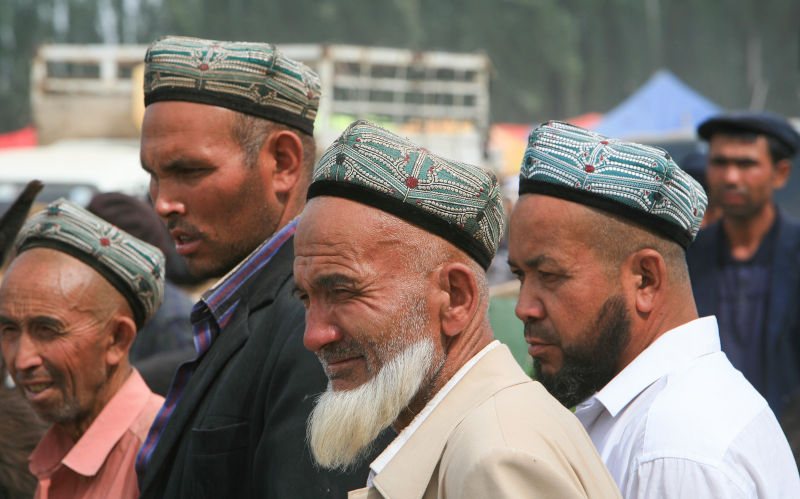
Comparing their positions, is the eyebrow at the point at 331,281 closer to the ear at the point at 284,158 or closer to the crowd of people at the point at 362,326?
the crowd of people at the point at 362,326

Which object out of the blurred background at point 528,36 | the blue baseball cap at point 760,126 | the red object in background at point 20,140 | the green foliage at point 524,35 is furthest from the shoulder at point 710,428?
the green foliage at point 524,35

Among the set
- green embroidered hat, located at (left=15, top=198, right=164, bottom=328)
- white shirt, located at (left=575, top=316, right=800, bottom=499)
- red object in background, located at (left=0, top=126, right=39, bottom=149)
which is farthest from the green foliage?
white shirt, located at (left=575, top=316, right=800, bottom=499)

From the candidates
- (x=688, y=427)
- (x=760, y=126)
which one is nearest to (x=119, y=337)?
(x=688, y=427)

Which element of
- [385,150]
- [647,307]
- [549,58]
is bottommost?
[549,58]

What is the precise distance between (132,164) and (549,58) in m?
32.9

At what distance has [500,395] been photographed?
60.8 inches

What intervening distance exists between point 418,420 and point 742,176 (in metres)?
3.73

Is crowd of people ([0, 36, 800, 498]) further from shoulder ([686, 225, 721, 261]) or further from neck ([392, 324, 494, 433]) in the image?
shoulder ([686, 225, 721, 261])

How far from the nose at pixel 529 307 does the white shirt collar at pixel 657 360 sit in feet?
0.77

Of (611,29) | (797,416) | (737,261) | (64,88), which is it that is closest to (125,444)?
(797,416)

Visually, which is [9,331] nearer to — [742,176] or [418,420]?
[418,420]

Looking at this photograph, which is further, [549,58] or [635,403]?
[549,58]

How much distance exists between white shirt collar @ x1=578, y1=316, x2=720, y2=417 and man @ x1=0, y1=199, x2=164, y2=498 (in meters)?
1.42

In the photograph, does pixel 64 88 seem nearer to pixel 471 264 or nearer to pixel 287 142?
pixel 287 142
